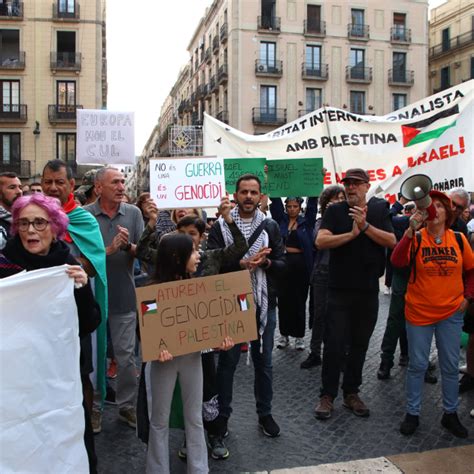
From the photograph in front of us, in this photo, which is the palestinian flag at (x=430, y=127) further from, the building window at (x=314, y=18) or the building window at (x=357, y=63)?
the building window at (x=314, y=18)

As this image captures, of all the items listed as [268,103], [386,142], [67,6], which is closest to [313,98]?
[268,103]

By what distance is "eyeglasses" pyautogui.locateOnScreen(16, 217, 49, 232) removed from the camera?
9.26 feet

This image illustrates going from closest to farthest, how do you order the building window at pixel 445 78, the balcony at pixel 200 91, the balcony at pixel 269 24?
1. the balcony at pixel 269 24
2. the building window at pixel 445 78
3. the balcony at pixel 200 91

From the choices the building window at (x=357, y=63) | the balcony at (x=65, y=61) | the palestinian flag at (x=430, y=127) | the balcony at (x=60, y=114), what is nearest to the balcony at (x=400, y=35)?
the building window at (x=357, y=63)

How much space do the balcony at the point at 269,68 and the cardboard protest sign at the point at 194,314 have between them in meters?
37.4

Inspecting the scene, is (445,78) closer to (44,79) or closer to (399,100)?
(399,100)

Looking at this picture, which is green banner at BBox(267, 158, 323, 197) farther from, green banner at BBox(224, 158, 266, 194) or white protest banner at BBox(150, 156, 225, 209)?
white protest banner at BBox(150, 156, 225, 209)

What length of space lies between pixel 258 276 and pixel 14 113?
Answer: 33.1 metres

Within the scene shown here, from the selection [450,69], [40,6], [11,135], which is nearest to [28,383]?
[11,135]

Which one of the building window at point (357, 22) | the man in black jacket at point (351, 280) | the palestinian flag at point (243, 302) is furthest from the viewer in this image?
the building window at point (357, 22)

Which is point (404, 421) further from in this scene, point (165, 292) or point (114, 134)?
point (114, 134)

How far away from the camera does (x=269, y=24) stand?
40156mm

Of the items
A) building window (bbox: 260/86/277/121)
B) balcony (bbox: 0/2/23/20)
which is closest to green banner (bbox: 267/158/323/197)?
balcony (bbox: 0/2/23/20)

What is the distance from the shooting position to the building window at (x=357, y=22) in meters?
40.8
